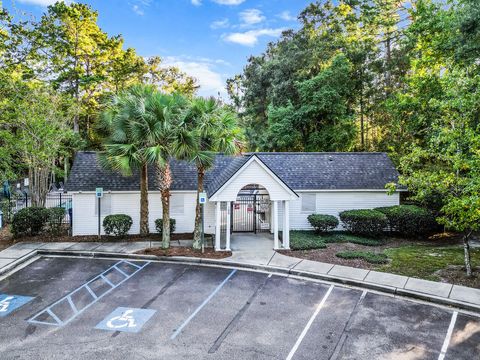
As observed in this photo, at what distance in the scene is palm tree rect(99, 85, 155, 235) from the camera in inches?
588

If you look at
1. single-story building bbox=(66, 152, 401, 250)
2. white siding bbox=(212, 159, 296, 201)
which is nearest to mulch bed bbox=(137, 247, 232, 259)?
single-story building bbox=(66, 152, 401, 250)

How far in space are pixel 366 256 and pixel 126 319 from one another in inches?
380

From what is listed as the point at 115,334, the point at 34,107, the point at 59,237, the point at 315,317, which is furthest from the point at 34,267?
the point at 315,317

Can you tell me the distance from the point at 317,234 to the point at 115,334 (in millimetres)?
13068

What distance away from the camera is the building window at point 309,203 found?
2028cm

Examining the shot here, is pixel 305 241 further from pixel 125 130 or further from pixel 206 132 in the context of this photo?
Result: pixel 125 130

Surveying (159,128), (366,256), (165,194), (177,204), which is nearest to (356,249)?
(366,256)

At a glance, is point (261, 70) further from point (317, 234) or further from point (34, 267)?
point (34, 267)

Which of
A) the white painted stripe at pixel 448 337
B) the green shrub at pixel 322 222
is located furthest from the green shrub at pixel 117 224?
the white painted stripe at pixel 448 337

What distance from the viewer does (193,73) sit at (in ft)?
143

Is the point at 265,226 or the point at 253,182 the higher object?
the point at 253,182

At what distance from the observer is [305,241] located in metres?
16.9

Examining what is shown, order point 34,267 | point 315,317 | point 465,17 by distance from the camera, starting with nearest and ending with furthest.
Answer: point 315,317, point 34,267, point 465,17

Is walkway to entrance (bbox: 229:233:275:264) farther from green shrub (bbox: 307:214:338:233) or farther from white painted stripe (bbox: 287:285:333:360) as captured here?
white painted stripe (bbox: 287:285:333:360)
